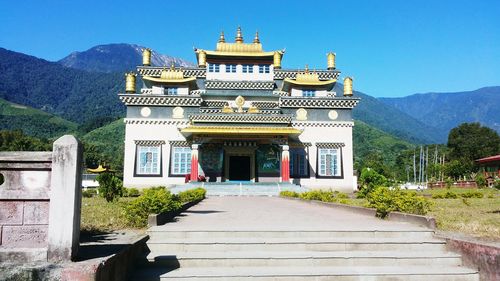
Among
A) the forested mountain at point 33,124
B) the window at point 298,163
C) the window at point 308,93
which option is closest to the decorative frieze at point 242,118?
the window at point 298,163

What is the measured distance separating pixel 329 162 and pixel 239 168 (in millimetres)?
6544

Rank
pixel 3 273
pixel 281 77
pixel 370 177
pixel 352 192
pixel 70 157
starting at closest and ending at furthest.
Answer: pixel 3 273, pixel 70 157, pixel 370 177, pixel 352 192, pixel 281 77

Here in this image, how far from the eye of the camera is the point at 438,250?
6.38m

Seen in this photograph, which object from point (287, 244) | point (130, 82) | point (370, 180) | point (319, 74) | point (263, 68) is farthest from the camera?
point (319, 74)

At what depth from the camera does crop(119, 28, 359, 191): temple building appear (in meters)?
26.9

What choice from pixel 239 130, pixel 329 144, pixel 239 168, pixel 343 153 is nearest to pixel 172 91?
pixel 239 168

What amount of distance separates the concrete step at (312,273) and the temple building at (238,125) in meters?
20.4

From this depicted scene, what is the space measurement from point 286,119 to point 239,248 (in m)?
20.9

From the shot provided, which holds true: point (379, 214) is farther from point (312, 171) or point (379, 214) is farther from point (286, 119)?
point (312, 171)

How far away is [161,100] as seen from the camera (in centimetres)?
2986

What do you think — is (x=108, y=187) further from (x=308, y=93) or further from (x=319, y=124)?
(x=308, y=93)

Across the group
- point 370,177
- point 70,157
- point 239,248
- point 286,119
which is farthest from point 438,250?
point 286,119

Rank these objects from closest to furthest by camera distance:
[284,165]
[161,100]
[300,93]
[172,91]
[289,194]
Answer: [289,194] < [284,165] < [161,100] < [172,91] < [300,93]

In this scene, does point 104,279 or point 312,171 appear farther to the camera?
point 312,171
